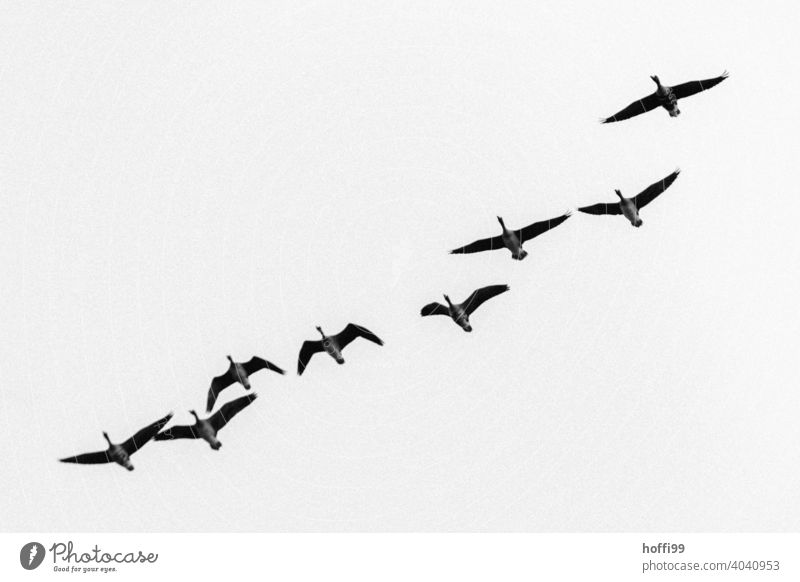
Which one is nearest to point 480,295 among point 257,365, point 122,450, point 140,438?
point 257,365

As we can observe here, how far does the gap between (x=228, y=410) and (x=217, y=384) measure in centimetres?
217

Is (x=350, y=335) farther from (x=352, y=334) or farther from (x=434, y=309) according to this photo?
(x=434, y=309)

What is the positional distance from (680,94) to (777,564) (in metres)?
34.4

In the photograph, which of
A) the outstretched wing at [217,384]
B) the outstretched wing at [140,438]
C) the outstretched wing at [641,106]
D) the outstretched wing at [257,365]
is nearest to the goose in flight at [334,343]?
the outstretched wing at [257,365]

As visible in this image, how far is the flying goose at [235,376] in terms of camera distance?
78500 millimetres

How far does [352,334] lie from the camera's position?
81.1 meters

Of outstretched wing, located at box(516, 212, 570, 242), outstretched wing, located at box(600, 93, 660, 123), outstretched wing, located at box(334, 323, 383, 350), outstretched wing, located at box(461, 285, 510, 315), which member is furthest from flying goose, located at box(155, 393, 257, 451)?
outstretched wing, located at box(600, 93, 660, 123)

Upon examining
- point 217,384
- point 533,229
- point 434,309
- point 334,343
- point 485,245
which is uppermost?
point 533,229

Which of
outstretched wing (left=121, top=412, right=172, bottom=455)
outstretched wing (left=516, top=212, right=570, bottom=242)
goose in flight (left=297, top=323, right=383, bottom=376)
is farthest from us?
goose in flight (left=297, top=323, right=383, bottom=376)

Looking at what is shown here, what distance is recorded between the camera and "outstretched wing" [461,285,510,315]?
81625 mm

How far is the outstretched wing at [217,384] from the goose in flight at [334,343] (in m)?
5.29

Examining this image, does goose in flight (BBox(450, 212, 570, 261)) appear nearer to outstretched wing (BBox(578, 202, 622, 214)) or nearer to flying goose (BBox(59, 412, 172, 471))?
outstretched wing (BBox(578, 202, 622, 214))

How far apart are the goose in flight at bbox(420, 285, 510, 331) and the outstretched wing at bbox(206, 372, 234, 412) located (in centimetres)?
1542

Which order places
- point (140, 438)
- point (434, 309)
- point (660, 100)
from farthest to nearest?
point (434, 309), point (660, 100), point (140, 438)
